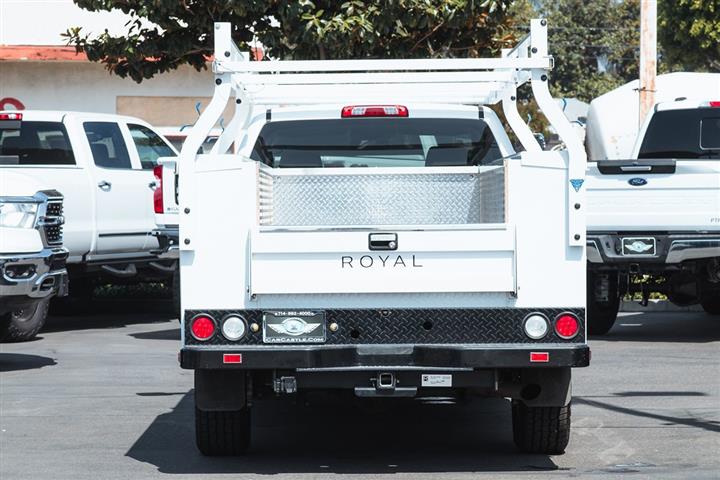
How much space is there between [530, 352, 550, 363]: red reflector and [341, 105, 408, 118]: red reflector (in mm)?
2389

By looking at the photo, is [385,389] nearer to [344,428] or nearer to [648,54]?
[344,428]

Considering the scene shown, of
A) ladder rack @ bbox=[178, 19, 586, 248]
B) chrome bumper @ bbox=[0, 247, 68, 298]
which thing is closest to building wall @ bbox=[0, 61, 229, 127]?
chrome bumper @ bbox=[0, 247, 68, 298]

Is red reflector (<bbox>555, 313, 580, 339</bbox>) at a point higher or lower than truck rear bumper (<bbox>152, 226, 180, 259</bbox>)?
lower

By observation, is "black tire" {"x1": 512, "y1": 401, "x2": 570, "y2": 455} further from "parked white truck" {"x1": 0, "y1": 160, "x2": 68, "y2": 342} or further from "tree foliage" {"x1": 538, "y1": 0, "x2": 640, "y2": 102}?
"tree foliage" {"x1": 538, "y1": 0, "x2": 640, "y2": 102}

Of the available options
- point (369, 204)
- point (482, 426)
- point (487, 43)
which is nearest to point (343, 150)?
point (369, 204)

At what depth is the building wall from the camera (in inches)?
1040

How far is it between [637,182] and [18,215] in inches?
228

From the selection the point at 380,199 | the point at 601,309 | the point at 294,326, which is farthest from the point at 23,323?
the point at 294,326

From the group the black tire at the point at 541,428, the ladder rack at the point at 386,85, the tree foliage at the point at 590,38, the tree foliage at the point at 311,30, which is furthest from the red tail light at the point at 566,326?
the tree foliage at the point at 590,38

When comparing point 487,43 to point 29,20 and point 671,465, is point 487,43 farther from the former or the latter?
point 29,20

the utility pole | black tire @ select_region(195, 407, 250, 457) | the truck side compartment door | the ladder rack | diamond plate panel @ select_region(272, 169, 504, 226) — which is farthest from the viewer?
the utility pole

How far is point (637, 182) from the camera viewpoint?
1369 cm

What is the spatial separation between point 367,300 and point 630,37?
4828 centimetres

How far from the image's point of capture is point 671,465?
8.02 metres
